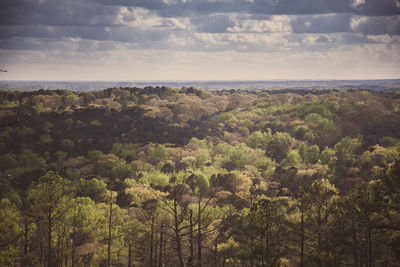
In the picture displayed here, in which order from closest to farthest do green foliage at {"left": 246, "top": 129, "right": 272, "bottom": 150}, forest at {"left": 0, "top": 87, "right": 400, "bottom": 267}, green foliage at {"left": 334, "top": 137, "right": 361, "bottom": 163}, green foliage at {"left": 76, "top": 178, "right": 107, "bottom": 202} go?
forest at {"left": 0, "top": 87, "right": 400, "bottom": 267} → green foliage at {"left": 76, "top": 178, "right": 107, "bottom": 202} → green foliage at {"left": 334, "top": 137, "right": 361, "bottom": 163} → green foliage at {"left": 246, "top": 129, "right": 272, "bottom": 150}

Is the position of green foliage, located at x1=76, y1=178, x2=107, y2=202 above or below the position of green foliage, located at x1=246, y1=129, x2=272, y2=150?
below

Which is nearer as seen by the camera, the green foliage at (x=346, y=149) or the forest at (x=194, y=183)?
the forest at (x=194, y=183)

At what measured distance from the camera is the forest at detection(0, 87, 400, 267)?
101ft

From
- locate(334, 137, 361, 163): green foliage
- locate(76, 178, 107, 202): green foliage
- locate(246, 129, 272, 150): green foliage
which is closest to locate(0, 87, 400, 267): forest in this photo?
locate(76, 178, 107, 202): green foliage

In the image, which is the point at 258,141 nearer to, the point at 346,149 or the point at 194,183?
the point at 346,149

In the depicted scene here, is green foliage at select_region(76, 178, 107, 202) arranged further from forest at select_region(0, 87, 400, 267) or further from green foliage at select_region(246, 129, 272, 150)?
green foliage at select_region(246, 129, 272, 150)

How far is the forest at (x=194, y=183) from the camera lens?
30641mm

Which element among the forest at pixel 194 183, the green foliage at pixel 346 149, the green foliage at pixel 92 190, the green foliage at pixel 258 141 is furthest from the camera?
the green foliage at pixel 258 141

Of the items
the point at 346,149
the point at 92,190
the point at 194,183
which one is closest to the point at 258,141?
the point at 346,149

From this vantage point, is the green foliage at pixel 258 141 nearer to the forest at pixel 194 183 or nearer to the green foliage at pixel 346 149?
the forest at pixel 194 183

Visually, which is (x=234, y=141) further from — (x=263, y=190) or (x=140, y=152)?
(x=263, y=190)

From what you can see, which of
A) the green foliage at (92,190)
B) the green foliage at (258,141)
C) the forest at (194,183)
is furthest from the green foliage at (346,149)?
the green foliage at (92,190)

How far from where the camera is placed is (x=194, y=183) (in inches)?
2677

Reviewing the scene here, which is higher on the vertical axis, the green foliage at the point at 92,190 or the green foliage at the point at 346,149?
the green foliage at the point at 346,149
